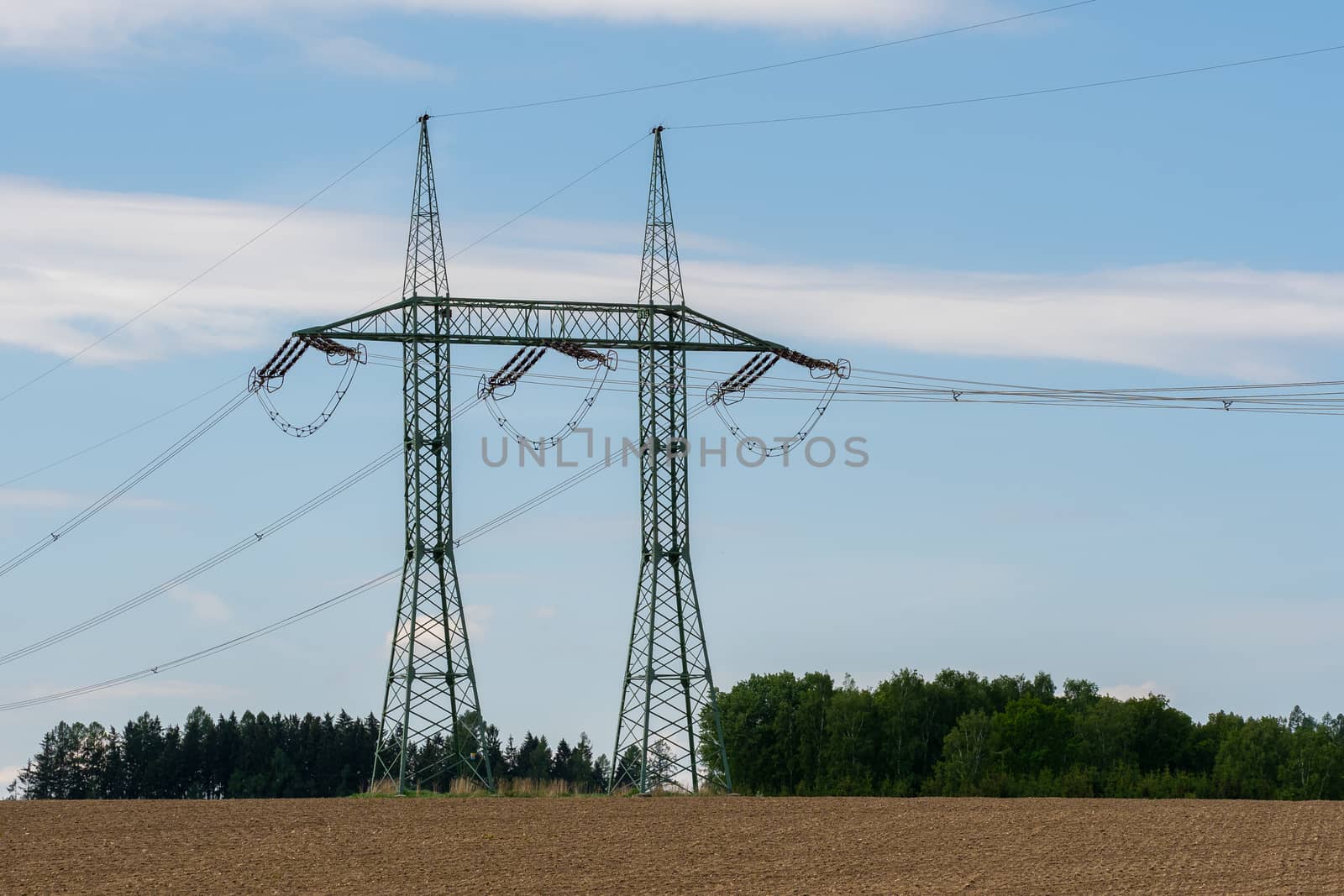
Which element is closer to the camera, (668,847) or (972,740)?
(668,847)

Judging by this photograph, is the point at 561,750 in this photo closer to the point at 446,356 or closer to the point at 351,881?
the point at 446,356

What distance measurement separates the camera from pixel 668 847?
139 ft

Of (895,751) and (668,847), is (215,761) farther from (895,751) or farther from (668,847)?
(668,847)

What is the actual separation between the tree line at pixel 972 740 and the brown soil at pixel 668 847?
30.5 meters

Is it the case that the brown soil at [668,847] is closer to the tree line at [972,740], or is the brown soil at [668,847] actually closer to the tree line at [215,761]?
the tree line at [972,740]

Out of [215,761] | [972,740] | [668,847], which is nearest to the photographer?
[668,847]

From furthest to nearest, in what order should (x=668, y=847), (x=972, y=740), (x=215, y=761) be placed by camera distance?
(x=215, y=761)
(x=972, y=740)
(x=668, y=847)

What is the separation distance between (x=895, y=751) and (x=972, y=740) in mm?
7311

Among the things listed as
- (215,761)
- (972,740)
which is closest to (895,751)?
(972,740)

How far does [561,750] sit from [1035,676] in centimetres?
5549

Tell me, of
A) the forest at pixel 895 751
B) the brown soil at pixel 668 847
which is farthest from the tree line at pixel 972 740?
the brown soil at pixel 668 847

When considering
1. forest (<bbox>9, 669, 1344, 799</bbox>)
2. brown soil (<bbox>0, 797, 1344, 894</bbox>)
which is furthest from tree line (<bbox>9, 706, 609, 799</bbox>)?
brown soil (<bbox>0, 797, 1344, 894</bbox>)

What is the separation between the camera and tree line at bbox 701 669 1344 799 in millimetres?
91812

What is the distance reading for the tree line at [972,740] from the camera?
301ft
